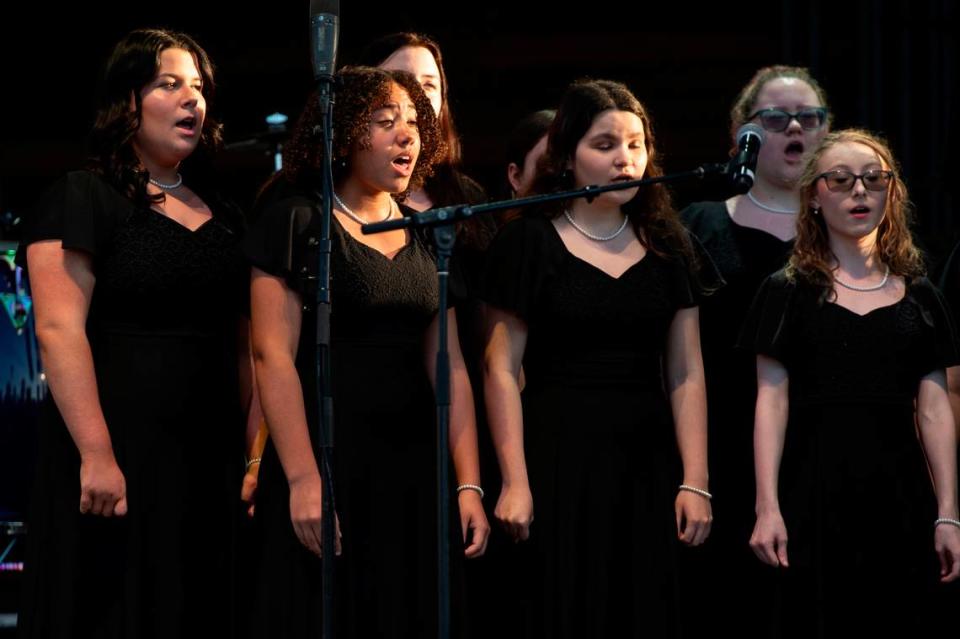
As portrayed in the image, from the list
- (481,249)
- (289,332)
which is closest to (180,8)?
(481,249)

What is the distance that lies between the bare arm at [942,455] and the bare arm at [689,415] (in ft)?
1.63

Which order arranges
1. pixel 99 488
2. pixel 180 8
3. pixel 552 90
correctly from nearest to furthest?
pixel 99 488
pixel 180 8
pixel 552 90

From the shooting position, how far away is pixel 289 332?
2803 mm

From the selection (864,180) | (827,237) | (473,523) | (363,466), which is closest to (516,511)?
(473,523)

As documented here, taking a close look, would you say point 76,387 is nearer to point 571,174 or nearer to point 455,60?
point 571,174

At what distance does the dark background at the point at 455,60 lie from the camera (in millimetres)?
7371

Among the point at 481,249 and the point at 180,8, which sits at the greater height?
the point at 180,8

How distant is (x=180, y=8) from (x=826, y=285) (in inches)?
199

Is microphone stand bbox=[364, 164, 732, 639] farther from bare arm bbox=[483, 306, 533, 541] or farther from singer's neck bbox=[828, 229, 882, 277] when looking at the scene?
singer's neck bbox=[828, 229, 882, 277]

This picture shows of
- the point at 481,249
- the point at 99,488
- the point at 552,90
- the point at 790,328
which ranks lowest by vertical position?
the point at 99,488

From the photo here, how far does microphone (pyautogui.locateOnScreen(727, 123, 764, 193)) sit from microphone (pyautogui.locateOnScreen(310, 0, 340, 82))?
746mm

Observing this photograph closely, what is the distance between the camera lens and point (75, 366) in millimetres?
2770

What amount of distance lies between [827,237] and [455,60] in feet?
15.7

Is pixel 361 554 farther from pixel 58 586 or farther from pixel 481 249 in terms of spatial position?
pixel 481 249
